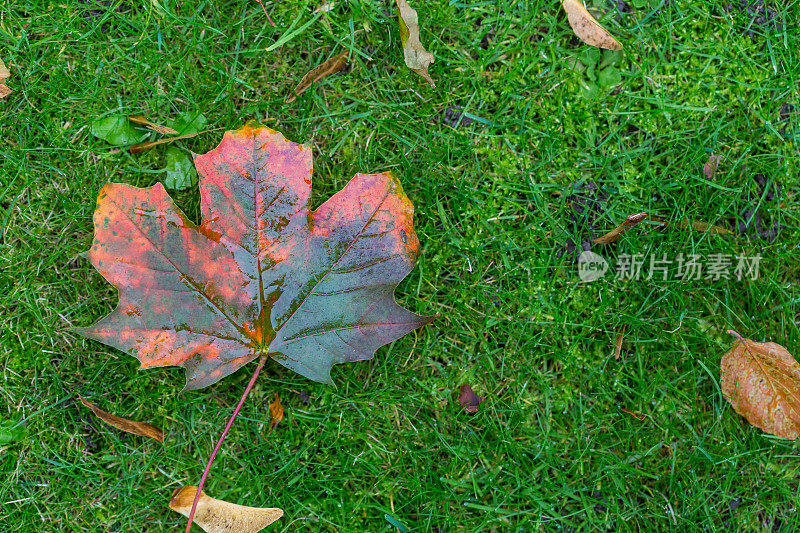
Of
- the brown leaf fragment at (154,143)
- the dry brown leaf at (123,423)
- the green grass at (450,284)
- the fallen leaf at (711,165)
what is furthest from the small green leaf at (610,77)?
the dry brown leaf at (123,423)

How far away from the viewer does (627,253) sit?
7.78 ft

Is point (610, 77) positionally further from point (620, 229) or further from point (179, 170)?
point (179, 170)

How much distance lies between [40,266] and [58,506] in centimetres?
97

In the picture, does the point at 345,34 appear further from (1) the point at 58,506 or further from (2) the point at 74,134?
(1) the point at 58,506

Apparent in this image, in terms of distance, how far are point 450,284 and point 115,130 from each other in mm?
1544

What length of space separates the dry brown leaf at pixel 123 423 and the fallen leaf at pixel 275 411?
46 centimetres

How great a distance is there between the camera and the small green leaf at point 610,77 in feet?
7.94

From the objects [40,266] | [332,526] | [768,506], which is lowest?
[768,506]

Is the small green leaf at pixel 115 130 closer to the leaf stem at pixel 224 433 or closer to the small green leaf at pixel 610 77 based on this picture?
the leaf stem at pixel 224 433

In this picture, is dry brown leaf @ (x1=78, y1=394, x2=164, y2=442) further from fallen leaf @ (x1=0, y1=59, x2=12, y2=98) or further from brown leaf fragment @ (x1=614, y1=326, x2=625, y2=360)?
brown leaf fragment @ (x1=614, y1=326, x2=625, y2=360)

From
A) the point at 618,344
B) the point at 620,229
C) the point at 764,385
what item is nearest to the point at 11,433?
the point at 618,344

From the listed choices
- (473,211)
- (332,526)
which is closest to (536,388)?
(473,211)

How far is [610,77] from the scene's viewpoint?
7.94 ft

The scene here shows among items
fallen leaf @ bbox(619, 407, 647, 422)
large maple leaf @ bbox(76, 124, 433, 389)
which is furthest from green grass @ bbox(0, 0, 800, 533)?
large maple leaf @ bbox(76, 124, 433, 389)
